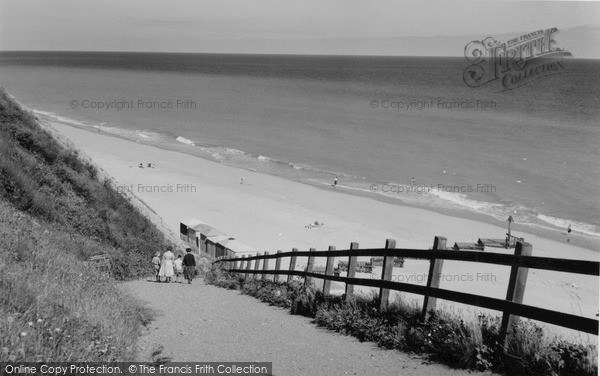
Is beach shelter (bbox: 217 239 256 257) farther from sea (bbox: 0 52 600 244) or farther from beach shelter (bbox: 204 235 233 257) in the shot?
sea (bbox: 0 52 600 244)

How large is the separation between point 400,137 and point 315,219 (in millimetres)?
34957

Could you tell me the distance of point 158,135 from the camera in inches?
2758

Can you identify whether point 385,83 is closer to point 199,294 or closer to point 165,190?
point 165,190

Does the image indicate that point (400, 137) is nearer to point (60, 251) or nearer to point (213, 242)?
point (213, 242)

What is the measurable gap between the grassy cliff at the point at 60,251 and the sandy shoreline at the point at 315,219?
12204mm

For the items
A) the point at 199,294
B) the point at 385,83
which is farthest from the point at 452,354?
the point at 385,83

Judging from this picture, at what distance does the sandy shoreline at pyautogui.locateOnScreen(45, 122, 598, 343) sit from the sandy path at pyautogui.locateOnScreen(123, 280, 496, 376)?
49.0ft

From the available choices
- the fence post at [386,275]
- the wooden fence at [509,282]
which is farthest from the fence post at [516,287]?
the fence post at [386,275]

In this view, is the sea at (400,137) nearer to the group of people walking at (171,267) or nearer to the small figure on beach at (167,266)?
the group of people walking at (171,267)

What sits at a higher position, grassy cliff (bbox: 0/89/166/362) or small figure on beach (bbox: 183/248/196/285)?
grassy cliff (bbox: 0/89/166/362)

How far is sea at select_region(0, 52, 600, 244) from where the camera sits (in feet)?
138

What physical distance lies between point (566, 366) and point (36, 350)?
4192 mm

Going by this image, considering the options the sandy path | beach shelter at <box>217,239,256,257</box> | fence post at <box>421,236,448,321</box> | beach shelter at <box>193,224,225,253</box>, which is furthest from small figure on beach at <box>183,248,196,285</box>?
beach shelter at <box>193,224,225,253</box>

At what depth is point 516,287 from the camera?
5062 mm
